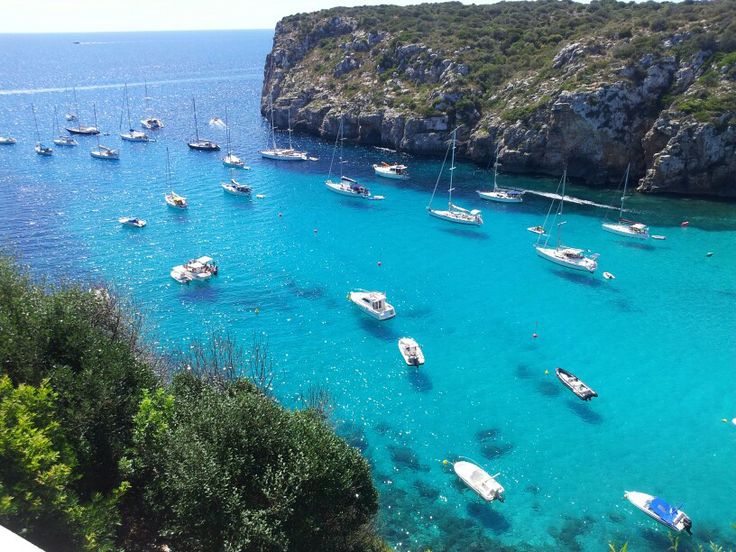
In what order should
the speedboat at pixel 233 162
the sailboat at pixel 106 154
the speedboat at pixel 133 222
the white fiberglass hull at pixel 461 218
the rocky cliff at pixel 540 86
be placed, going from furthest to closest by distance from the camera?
the sailboat at pixel 106 154, the speedboat at pixel 233 162, the rocky cliff at pixel 540 86, the white fiberglass hull at pixel 461 218, the speedboat at pixel 133 222

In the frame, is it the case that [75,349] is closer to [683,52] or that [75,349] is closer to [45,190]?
[45,190]

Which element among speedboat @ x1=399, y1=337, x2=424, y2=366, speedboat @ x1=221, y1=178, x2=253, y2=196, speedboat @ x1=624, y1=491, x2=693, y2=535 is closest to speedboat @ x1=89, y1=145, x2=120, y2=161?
speedboat @ x1=221, y1=178, x2=253, y2=196

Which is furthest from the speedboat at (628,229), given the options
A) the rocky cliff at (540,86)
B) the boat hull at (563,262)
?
the rocky cliff at (540,86)

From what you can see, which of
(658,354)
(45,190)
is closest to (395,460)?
(658,354)

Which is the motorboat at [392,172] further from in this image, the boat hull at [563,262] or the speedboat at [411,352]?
the speedboat at [411,352]

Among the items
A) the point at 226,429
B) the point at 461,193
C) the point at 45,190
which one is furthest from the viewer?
the point at 461,193

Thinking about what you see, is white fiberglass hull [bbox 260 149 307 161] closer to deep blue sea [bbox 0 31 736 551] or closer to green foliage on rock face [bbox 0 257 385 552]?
deep blue sea [bbox 0 31 736 551]
